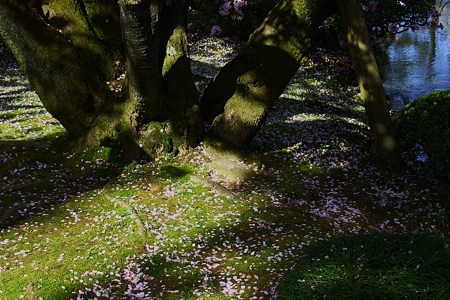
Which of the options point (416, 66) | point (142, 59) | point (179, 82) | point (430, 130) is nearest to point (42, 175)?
point (142, 59)

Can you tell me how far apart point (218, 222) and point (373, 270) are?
7.54 ft

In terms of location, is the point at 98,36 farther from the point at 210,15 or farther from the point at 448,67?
the point at 448,67

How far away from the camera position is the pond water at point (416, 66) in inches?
792

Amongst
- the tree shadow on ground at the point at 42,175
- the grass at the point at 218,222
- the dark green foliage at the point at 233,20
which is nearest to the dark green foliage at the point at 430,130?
the grass at the point at 218,222

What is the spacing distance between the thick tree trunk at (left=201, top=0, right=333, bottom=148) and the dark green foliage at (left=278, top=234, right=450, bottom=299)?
10.4ft

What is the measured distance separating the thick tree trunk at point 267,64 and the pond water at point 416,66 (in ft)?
34.0

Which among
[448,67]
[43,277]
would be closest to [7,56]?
[43,277]

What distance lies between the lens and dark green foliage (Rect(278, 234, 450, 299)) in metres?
4.61

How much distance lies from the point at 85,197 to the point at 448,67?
76.4ft

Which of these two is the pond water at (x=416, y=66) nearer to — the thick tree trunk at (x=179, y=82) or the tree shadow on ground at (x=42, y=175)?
the thick tree trunk at (x=179, y=82)

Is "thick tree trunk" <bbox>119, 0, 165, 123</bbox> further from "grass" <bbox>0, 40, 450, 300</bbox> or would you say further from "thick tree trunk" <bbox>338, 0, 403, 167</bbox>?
"thick tree trunk" <bbox>338, 0, 403, 167</bbox>

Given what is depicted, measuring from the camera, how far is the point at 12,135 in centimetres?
962

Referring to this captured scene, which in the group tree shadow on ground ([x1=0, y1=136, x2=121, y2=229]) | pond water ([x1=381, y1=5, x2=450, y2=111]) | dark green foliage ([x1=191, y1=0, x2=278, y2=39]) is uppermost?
dark green foliage ([x1=191, y1=0, x2=278, y2=39])

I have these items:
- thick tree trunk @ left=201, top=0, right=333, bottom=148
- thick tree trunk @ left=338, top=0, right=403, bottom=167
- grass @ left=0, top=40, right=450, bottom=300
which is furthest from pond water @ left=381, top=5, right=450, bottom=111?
thick tree trunk @ left=201, top=0, right=333, bottom=148
